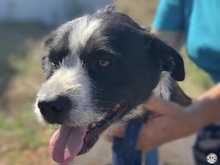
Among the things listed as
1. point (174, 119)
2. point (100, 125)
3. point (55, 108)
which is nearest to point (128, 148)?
point (100, 125)

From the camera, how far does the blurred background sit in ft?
14.3

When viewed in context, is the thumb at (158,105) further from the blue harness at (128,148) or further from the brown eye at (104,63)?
the brown eye at (104,63)

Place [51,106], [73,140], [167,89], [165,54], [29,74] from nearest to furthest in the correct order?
[51,106], [73,140], [165,54], [167,89], [29,74]

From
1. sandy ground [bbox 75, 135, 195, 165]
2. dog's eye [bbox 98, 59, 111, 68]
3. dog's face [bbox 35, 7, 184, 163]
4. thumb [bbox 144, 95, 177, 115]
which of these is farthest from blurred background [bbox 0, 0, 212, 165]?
dog's eye [bbox 98, 59, 111, 68]

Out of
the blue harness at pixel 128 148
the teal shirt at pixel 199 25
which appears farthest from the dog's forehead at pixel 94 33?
the teal shirt at pixel 199 25

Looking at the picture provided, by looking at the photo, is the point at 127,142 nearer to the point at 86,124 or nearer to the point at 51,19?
the point at 86,124

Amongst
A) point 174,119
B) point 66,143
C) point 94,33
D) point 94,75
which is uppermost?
point 94,33

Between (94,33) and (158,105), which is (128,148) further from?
(94,33)

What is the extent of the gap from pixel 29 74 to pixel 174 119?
9.74 ft

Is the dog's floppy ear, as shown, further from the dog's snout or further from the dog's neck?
the dog's snout

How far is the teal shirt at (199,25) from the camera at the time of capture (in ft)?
10.8

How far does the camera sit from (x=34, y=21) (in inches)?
295

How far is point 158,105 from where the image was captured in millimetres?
2898

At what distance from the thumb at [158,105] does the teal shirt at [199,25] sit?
419mm
